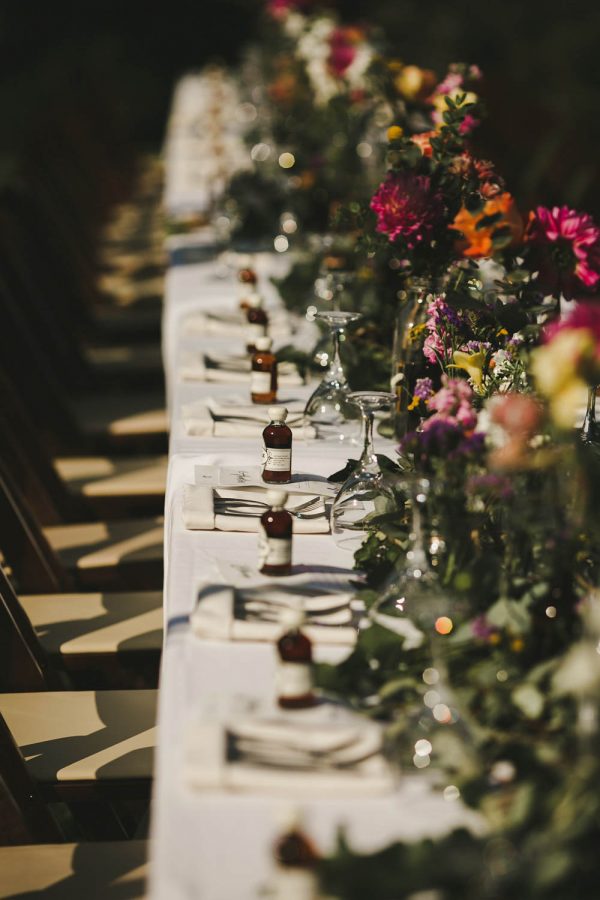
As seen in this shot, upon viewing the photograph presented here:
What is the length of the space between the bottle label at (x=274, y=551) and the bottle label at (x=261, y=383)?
3.49 ft

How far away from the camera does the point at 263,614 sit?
81.0 inches

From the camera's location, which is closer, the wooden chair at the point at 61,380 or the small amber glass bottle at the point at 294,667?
the small amber glass bottle at the point at 294,667

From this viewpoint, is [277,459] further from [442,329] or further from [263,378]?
[263,378]

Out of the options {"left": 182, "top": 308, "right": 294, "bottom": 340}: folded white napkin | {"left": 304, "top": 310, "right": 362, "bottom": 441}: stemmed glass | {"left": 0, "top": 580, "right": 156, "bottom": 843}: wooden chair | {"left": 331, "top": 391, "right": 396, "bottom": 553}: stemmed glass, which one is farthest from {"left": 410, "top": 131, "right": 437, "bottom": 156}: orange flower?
{"left": 0, "top": 580, "right": 156, "bottom": 843}: wooden chair

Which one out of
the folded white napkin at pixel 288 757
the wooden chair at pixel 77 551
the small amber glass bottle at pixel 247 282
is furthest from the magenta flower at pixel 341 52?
the folded white napkin at pixel 288 757

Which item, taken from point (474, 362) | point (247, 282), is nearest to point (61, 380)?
point (247, 282)

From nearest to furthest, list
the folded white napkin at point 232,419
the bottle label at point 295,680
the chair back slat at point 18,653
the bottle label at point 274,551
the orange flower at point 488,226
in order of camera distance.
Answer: the bottle label at point 295,680
the bottle label at point 274,551
the chair back slat at point 18,653
the orange flower at point 488,226
the folded white napkin at point 232,419

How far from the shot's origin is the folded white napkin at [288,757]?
1628 mm

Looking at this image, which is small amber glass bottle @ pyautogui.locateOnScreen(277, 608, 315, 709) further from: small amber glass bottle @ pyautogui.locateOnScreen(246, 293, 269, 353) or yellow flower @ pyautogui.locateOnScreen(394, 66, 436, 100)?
yellow flower @ pyautogui.locateOnScreen(394, 66, 436, 100)

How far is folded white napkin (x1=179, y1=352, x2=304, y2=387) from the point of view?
3480 millimetres

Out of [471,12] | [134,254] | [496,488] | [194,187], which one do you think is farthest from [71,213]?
[471,12]

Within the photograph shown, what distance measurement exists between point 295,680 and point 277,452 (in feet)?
3.07

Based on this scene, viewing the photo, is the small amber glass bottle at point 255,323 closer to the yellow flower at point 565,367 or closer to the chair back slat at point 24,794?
the chair back slat at point 24,794

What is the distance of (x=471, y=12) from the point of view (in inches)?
628
